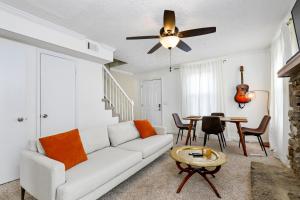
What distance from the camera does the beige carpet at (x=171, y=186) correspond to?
1.82m

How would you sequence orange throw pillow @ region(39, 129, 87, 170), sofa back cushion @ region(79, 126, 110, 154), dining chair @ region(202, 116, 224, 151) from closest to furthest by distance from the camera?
orange throw pillow @ region(39, 129, 87, 170)
sofa back cushion @ region(79, 126, 110, 154)
dining chair @ region(202, 116, 224, 151)

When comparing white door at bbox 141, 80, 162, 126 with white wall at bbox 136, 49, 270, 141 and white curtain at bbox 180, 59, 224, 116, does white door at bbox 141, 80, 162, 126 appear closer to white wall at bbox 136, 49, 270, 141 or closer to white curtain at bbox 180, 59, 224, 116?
white curtain at bbox 180, 59, 224, 116

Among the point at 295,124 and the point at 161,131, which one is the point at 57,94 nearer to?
the point at 161,131

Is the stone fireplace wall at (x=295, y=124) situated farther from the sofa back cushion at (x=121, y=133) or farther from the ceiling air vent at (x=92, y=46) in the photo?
the ceiling air vent at (x=92, y=46)

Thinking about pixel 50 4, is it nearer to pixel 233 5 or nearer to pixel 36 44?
pixel 36 44

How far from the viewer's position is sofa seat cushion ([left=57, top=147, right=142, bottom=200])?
1357mm

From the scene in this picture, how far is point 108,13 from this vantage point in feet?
7.36

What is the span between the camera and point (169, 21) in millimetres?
1875

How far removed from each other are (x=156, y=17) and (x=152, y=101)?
3.95m

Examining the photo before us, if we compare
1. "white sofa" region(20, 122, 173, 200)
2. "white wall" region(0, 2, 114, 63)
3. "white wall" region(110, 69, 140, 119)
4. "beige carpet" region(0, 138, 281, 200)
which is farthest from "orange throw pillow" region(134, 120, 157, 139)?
"white wall" region(110, 69, 140, 119)

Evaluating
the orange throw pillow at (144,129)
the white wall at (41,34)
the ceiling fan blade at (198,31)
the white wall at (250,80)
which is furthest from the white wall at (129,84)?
the ceiling fan blade at (198,31)

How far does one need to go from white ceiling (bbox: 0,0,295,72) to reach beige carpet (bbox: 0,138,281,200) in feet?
8.19

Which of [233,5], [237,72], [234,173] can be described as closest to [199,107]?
[237,72]

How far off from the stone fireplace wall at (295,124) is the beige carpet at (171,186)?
615 mm
